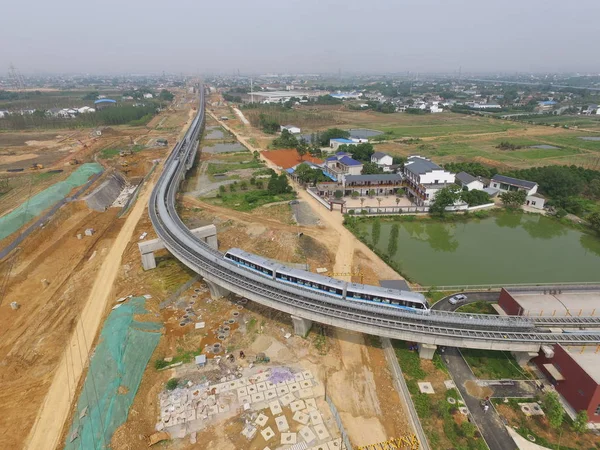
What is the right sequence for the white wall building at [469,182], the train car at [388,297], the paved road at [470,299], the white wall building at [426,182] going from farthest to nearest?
the white wall building at [469,182], the white wall building at [426,182], the paved road at [470,299], the train car at [388,297]

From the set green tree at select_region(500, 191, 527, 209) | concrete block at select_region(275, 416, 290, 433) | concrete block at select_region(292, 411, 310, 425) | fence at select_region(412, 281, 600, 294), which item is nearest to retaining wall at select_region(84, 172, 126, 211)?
concrete block at select_region(275, 416, 290, 433)

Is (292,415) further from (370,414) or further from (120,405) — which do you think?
(120,405)

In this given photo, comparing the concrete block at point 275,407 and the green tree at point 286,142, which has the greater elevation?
the green tree at point 286,142

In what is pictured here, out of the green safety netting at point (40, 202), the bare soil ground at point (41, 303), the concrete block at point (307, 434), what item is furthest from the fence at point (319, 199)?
the green safety netting at point (40, 202)

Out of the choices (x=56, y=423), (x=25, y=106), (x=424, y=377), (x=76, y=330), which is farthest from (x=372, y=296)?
(x=25, y=106)

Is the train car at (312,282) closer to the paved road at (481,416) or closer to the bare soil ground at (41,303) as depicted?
the paved road at (481,416)

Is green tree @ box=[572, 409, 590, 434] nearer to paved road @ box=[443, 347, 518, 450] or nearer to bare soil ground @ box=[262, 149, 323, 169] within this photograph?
paved road @ box=[443, 347, 518, 450]

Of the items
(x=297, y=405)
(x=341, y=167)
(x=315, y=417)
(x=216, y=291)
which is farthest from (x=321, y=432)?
(x=341, y=167)
